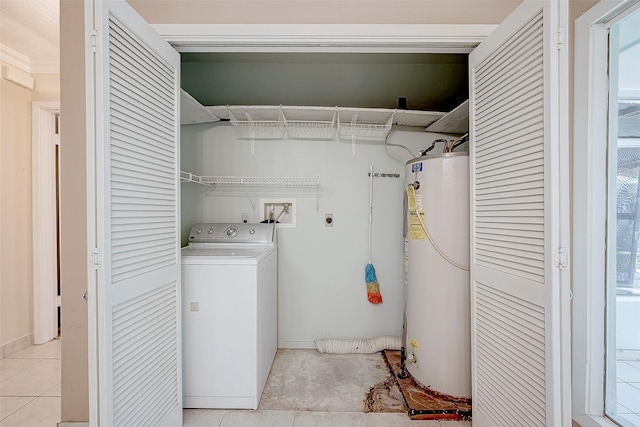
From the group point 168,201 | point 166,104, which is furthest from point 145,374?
point 166,104

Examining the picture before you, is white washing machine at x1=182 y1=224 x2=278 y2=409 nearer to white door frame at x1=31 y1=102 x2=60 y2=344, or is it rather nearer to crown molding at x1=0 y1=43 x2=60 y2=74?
white door frame at x1=31 y1=102 x2=60 y2=344

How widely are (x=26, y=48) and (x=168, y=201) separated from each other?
7.52 feet

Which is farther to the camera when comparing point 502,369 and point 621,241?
point 621,241

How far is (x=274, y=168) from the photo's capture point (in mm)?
2703

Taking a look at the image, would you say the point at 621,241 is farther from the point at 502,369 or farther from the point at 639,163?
the point at 502,369

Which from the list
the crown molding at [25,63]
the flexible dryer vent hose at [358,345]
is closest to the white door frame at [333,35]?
the crown molding at [25,63]

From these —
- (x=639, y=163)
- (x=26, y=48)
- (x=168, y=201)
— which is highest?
(x=26, y=48)

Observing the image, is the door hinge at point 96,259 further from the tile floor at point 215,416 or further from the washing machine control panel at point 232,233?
the washing machine control panel at point 232,233

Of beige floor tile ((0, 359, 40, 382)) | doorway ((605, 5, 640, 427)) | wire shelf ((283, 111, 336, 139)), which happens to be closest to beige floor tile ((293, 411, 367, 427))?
doorway ((605, 5, 640, 427))

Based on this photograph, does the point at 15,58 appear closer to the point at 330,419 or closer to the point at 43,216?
the point at 43,216

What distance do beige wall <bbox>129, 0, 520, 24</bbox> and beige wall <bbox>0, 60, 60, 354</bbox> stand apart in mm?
1874

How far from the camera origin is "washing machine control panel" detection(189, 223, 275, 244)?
2.49 m

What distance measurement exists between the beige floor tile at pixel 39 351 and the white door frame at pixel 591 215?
377 centimetres

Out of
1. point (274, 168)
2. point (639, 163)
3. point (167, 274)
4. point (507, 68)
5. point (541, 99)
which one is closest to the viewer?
point (541, 99)
